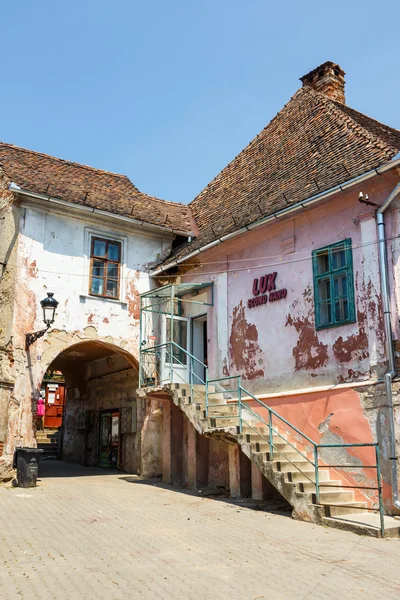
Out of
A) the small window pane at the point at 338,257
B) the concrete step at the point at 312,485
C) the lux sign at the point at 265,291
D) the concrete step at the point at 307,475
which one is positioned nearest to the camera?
the concrete step at the point at 312,485

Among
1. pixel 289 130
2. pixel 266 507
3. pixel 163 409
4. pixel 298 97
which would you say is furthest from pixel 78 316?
pixel 298 97

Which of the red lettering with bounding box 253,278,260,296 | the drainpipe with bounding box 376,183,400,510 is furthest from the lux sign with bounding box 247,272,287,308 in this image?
the drainpipe with bounding box 376,183,400,510

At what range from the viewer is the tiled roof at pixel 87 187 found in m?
15.1

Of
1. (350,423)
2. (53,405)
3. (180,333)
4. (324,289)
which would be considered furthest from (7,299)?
(53,405)

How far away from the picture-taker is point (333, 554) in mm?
7508

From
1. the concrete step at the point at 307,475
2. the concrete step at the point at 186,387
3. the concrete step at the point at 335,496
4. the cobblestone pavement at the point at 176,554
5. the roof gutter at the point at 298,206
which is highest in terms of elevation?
the roof gutter at the point at 298,206

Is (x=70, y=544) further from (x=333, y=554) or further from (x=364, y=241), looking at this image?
(x=364, y=241)

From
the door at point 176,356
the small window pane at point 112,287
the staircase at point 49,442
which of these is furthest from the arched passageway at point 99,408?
the small window pane at point 112,287

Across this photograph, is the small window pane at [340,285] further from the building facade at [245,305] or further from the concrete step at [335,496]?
the concrete step at [335,496]

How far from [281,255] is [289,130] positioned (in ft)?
16.5

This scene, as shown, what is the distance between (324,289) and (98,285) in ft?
20.7

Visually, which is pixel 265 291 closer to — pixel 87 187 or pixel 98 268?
pixel 98 268

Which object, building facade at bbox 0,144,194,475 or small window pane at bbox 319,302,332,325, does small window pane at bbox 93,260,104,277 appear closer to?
building facade at bbox 0,144,194,475

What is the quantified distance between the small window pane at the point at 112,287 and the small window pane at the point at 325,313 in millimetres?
6128
